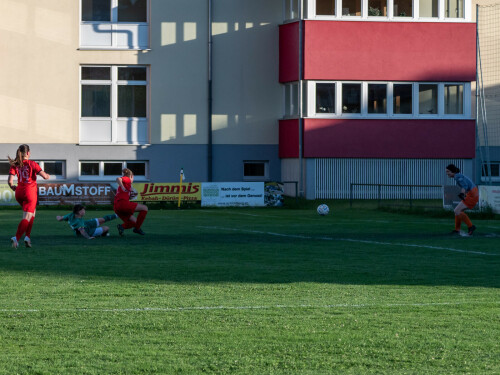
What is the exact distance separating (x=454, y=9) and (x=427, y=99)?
11.9 ft

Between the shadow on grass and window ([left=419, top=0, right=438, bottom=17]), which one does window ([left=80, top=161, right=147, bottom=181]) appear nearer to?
window ([left=419, top=0, right=438, bottom=17])

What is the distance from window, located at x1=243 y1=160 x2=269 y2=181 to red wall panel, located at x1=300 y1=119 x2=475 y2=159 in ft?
10.7

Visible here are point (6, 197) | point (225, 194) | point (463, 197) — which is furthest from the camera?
point (225, 194)

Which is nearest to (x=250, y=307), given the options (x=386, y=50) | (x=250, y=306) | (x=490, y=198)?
(x=250, y=306)

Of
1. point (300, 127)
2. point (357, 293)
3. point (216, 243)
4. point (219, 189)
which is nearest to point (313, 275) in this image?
point (357, 293)

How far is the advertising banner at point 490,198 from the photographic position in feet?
98.9

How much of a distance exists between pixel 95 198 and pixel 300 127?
27.2ft

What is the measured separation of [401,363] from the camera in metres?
7.66

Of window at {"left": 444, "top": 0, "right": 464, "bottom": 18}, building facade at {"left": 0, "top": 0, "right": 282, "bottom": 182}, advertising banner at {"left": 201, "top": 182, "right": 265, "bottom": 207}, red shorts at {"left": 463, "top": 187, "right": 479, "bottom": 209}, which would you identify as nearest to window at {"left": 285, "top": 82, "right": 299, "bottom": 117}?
building facade at {"left": 0, "top": 0, "right": 282, "bottom": 182}

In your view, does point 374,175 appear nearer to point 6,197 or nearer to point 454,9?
point 454,9

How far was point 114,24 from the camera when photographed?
39438 millimetres

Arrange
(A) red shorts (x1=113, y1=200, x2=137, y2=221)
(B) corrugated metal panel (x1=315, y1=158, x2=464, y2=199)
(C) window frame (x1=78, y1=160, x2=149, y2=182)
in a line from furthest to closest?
(C) window frame (x1=78, y1=160, x2=149, y2=182)
(B) corrugated metal panel (x1=315, y1=158, x2=464, y2=199)
(A) red shorts (x1=113, y1=200, x2=137, y2=221)

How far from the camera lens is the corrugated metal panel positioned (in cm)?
3834

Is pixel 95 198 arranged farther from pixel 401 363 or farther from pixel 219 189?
pixel 401 363
